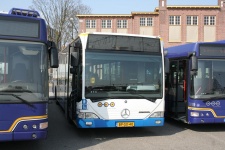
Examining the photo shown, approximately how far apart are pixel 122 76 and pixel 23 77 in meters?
2.86

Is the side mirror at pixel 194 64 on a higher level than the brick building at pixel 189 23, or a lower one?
lower

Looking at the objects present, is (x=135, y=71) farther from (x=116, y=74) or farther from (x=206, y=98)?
(x=206, y=98)

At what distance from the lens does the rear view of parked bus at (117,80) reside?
25.8 feet

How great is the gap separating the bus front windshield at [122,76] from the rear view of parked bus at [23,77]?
5.93 ft

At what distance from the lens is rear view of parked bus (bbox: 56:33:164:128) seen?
788 cm

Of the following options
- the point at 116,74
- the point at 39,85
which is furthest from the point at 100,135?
the point at 39,85

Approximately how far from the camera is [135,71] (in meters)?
8.20

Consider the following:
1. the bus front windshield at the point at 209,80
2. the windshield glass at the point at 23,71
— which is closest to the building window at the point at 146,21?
the bus front windshield at the point at 209,80

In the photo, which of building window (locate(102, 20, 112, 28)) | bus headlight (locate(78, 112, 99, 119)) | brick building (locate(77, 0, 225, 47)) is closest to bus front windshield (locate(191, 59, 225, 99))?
bus headlight (locate(78, 112, 99, 119))

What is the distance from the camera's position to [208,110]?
8992 mm

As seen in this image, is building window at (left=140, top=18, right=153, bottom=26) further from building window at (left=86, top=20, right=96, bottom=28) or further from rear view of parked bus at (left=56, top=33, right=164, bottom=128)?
rear view of parked bus at (left=56, top=33, right=164, bottom=128)

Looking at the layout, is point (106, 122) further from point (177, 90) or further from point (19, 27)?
point (177, 90)

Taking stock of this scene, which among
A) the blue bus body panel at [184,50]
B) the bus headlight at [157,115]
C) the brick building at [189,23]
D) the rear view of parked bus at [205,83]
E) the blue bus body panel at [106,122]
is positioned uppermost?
the brick building at [189,23]

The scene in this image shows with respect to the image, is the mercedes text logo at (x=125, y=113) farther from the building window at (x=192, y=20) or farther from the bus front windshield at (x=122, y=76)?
the building window at (x=192, y=20)
